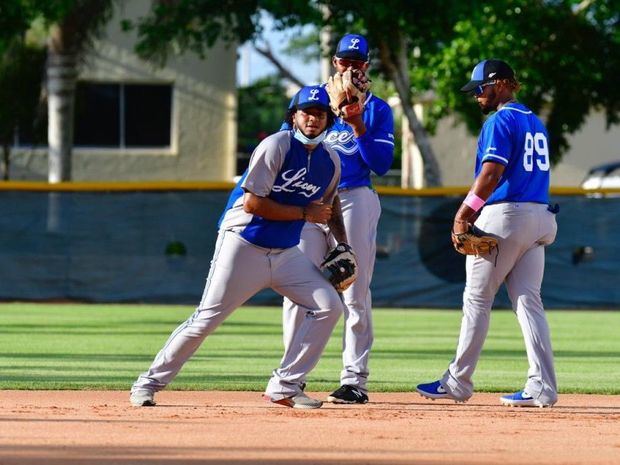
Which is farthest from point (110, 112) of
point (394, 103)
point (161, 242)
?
point (394, 103)

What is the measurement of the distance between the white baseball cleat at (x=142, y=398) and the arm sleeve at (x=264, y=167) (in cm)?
130

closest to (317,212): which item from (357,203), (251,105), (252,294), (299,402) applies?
(252,294)

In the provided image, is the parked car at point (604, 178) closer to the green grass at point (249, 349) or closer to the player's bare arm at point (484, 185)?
the green grass at point (249, 349)

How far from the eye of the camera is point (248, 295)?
784 cm

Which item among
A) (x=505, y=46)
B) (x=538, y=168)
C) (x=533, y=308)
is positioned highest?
(x=505, y=46)

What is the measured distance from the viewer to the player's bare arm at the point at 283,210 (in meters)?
7.67

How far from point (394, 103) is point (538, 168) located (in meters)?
43.7

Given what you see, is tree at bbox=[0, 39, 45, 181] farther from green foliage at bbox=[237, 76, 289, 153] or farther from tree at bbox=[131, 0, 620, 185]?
green foliage at bbox=[237, 76, 289, 153]

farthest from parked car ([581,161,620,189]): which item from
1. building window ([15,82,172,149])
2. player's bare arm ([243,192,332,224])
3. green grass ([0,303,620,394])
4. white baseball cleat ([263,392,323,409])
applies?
player's bare arm ([243,192,332,224])

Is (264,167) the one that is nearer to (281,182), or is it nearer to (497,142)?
(281,182)

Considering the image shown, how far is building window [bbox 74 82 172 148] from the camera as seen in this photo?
32.0 m

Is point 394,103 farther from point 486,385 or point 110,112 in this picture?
point 486,385

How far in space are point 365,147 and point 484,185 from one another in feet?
2.64

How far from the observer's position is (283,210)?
772 centimetres
